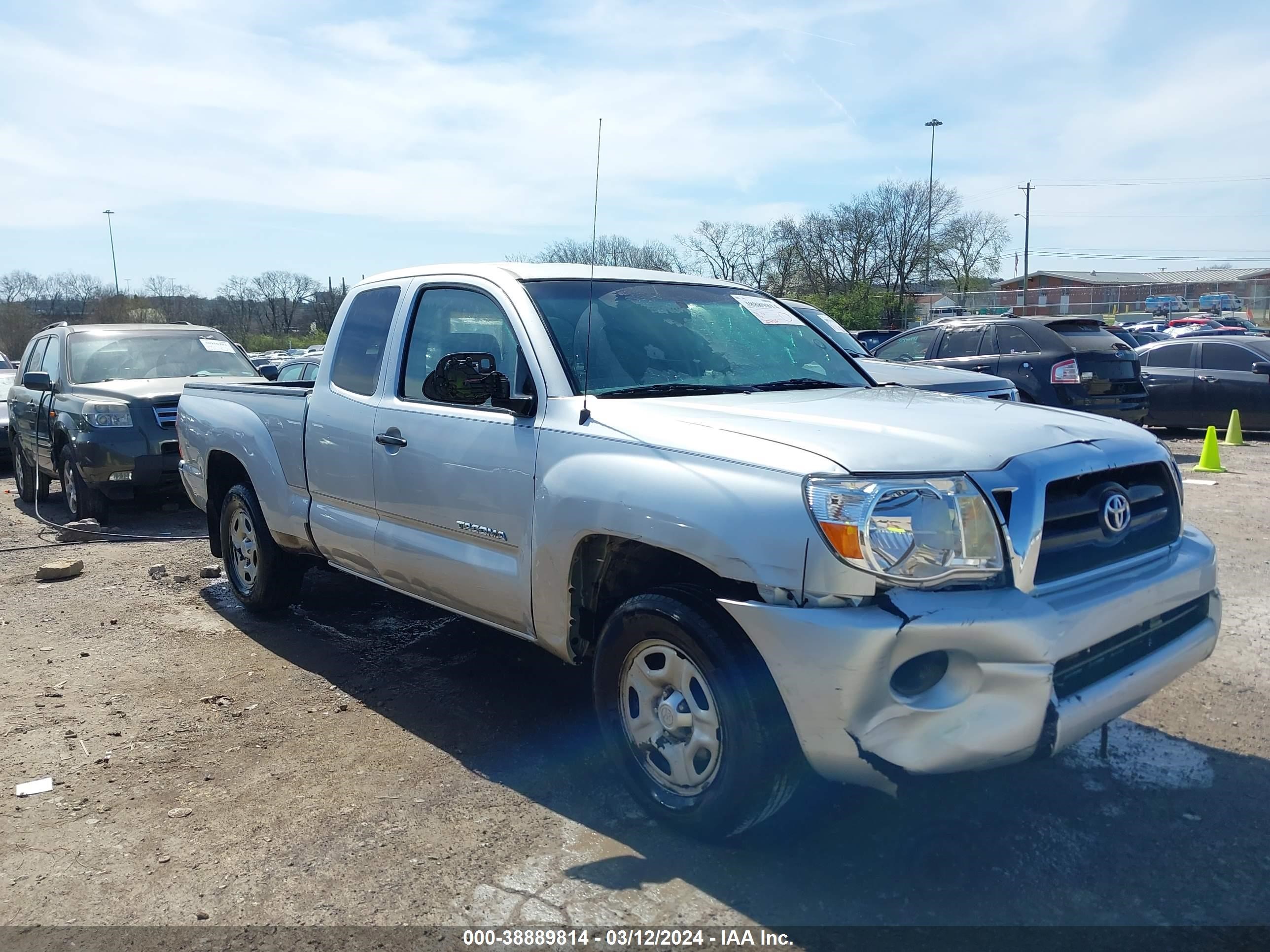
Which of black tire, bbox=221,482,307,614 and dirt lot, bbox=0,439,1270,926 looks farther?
black tire, bbox=221,482,307,614

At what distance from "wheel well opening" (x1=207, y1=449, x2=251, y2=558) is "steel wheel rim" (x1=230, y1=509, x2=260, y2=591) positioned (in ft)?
0.69

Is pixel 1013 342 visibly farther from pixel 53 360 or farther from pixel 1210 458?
pixel 53 360

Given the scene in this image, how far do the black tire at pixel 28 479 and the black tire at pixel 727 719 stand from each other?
973cm

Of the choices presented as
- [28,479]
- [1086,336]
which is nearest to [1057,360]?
[1086,336]

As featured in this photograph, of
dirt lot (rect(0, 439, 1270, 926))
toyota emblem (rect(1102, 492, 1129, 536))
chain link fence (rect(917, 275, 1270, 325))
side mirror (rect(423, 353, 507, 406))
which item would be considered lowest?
dirt lot (rect(0, 439, 1270, 926))

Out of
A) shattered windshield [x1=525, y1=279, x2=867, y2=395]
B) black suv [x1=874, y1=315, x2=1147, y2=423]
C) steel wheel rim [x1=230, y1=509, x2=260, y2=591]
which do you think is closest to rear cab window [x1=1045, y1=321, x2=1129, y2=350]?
black suv [x1=874, y1=315, x2=1147, y2=423]

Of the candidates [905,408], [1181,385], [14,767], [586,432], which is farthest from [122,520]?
[1181,385]

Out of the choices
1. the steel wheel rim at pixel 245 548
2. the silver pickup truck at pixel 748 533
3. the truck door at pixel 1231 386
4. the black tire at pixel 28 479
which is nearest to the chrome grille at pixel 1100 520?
the silver pickup truck at pixel 748 533

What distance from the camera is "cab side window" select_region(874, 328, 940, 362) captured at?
1270cm

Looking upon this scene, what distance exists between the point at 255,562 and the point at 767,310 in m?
3.34

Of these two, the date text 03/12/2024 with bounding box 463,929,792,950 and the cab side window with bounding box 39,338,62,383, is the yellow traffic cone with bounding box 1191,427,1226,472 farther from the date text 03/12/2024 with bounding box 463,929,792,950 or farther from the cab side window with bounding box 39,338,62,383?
the cab side window with bounding box 39,338,62,383

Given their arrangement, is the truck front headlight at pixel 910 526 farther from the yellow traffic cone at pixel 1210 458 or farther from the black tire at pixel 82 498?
the yellow traffic cone at pixel 1210 458

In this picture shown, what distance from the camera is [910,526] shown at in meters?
2.74

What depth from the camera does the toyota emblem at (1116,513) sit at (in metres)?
3.04
